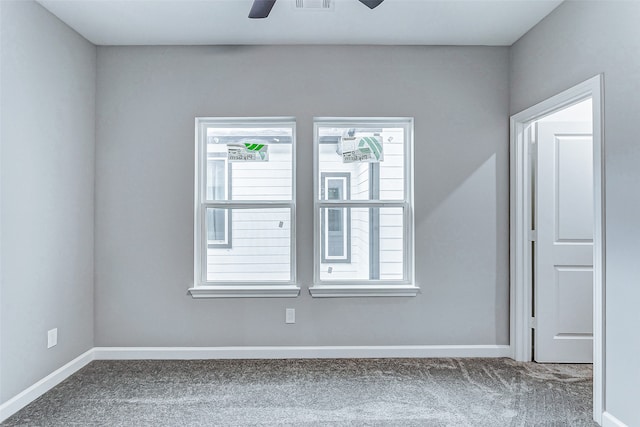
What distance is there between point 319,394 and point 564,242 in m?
2.20

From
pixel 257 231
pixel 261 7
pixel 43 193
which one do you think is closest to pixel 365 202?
pixel 257 231

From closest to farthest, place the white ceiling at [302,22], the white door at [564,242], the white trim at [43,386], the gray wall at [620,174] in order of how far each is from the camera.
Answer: the gray wall at [620,174] → the white trim at [43,386] → the white ceiling at [302,22] → the white door at [564,242]

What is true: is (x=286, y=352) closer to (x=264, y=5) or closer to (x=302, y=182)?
(x=302, y=182)

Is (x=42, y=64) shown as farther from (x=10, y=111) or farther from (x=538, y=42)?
(x=538, y=42)

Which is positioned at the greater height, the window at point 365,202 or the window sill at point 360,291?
the window at point 365,202

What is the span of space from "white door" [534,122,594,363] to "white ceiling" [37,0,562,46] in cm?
90

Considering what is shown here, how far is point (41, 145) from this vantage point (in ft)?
8.87

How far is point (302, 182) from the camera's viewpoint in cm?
338

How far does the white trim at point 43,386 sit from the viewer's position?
241 centimetres

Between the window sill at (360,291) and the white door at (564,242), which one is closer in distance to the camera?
the white door at (564,242)

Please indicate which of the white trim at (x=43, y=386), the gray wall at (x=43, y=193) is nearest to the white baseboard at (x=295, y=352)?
the white trim at (x=43, y=386)

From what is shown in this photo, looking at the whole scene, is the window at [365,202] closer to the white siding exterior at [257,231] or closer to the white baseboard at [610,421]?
the white siding exterior at [257,231]

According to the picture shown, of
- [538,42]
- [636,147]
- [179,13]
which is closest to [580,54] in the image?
[538,42]

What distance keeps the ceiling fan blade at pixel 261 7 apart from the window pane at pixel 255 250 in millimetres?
1527
